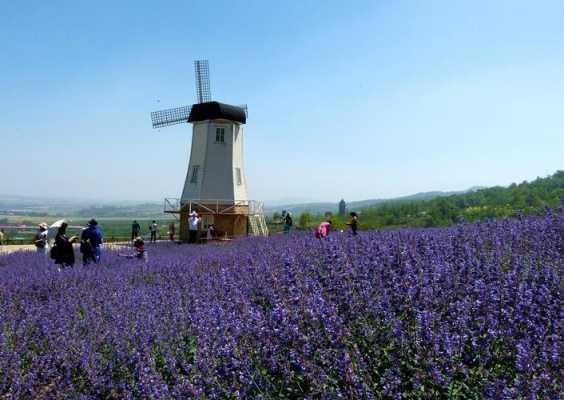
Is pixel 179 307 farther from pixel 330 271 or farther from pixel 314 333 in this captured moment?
pixel 314 333

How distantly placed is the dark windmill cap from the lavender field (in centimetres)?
2164

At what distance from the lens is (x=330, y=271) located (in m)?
4.43

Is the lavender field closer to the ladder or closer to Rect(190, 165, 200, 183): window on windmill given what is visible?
the ladder

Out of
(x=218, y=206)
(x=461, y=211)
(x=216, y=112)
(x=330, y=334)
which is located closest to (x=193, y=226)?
(x=218, y=206)

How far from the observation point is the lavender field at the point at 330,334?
2617mm

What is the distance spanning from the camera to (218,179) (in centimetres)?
2561

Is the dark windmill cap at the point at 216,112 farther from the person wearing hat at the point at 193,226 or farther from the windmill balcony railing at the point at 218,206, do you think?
the person wearing hat at the point at 193,226

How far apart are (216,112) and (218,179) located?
12.1 ft

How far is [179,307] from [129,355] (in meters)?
0.99

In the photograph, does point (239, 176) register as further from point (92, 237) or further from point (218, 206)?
point (92, 237)

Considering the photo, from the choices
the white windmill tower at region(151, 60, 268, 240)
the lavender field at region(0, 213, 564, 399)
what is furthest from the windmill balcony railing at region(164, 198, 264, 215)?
the lavender field at region(0, 213, 564, 399)

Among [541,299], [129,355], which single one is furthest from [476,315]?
[129,355]

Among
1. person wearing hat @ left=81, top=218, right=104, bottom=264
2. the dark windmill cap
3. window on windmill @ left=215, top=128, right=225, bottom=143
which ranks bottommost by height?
person wearing hat @ left=81, top=218, right=104, bottom=264

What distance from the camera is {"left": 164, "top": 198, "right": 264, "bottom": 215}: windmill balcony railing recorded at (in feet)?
80.7
